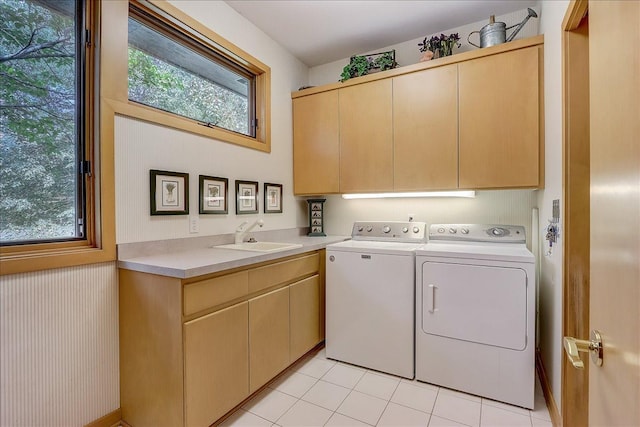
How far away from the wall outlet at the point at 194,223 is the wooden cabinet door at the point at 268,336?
686 millimetres

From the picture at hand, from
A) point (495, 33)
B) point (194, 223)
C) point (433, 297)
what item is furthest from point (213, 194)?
point (495, 33)

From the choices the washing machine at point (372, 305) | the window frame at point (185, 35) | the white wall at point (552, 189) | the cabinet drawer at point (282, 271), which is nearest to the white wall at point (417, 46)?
Result: the white wall at point (552, 189)

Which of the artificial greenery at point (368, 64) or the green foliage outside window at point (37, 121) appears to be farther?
the artificial greenery at point (368, 64)

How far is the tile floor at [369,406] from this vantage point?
1.76 m

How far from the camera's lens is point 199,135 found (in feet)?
7.19

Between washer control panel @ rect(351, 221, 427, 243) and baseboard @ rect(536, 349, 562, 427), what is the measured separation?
118 centimetres

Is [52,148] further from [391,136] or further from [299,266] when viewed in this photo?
[391,136]

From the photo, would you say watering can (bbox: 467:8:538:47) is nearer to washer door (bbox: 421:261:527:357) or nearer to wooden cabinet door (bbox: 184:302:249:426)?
washer door (bbox: 421:261:527:357)

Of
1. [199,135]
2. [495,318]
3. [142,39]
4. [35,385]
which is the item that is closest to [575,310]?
[495,318]

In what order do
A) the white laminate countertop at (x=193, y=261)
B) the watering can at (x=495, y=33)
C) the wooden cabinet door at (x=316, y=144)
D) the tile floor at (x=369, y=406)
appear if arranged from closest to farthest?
the white laminate countertop at (x=193, y=261), the tile floor at (x=369, y=406), the watering can at (x=495, y=33), the wooden cabinet door at (x=316, y=144)

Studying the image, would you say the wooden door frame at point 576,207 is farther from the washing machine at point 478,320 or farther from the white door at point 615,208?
the white door at point 615,208

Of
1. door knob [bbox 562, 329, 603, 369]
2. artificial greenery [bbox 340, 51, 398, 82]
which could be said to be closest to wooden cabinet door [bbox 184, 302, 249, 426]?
door knob [bbox 562, 329, 603, 369]

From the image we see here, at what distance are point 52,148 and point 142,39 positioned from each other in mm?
895

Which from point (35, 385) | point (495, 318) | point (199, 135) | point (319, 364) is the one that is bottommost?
point (319, 364)
